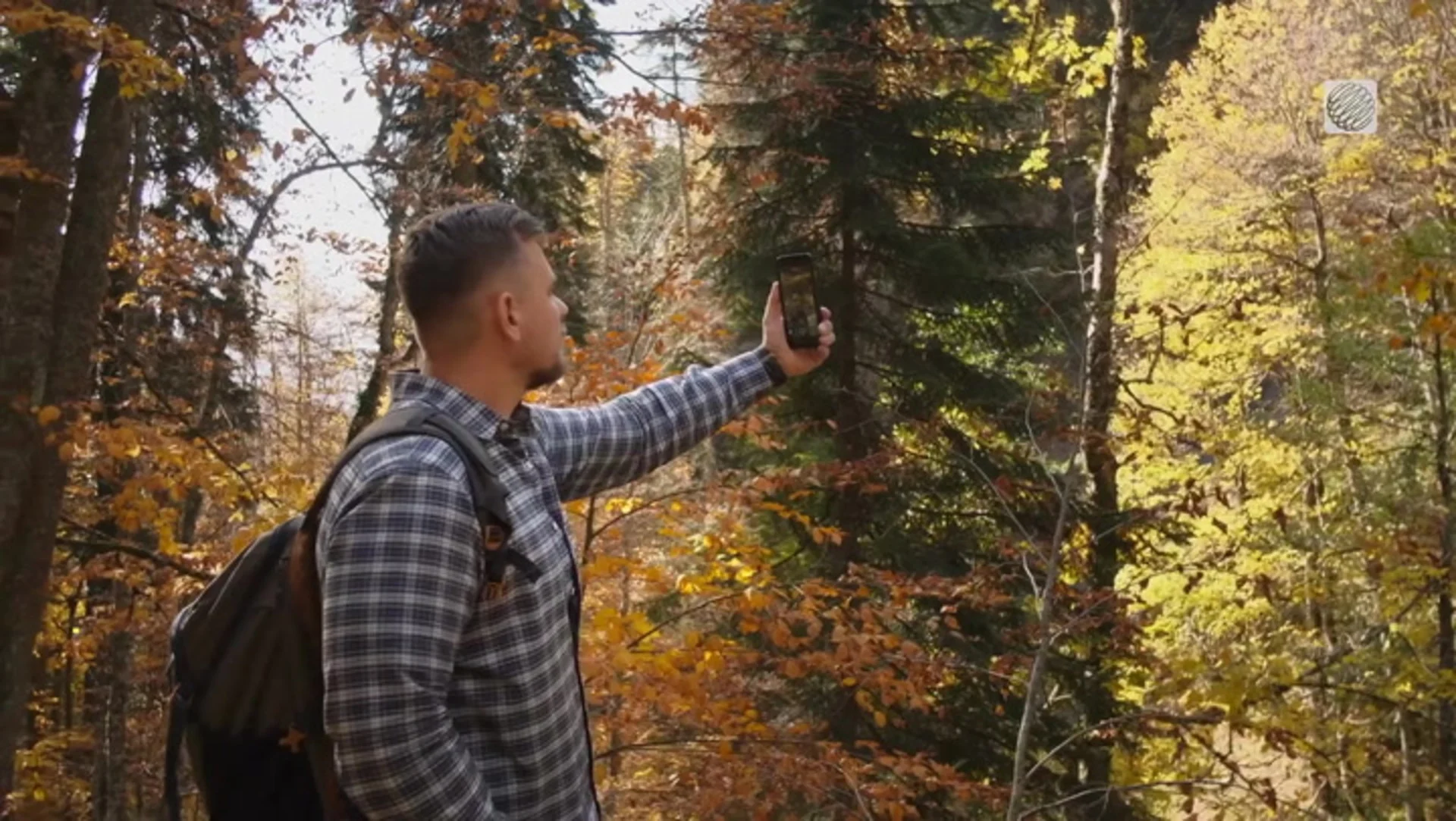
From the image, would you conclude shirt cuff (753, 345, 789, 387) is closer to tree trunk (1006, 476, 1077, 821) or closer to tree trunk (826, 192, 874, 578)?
tree trunk (1006, 476, 1077, 821)

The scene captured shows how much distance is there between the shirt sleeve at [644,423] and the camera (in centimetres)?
218

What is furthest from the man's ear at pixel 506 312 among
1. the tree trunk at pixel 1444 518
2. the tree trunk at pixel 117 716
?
the tree trunk at pixel 1444 518

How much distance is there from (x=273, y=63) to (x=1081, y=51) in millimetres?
6792

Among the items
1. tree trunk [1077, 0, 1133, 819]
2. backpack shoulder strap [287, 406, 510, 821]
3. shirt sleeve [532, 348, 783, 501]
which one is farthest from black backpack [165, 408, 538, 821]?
tree trunk [1077, 0, 1133, 819]

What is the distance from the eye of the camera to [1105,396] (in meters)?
6.83

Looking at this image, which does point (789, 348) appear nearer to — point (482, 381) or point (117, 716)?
point (482, 381)

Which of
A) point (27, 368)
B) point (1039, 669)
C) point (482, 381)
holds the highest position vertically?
point (27, 368)

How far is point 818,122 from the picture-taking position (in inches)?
380

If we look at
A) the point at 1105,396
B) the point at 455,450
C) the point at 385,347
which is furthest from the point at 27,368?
the point at 1105,396

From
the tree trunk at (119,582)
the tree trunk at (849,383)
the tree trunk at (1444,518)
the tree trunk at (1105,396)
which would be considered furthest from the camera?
the tree trunk at (1444,518)

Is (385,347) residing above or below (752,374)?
above

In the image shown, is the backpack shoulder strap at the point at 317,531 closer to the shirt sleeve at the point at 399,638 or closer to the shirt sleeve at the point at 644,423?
the shirt sleeve at the point at 399,638

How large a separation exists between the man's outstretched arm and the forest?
31.0 inches

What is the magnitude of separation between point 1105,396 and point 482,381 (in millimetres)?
5664
